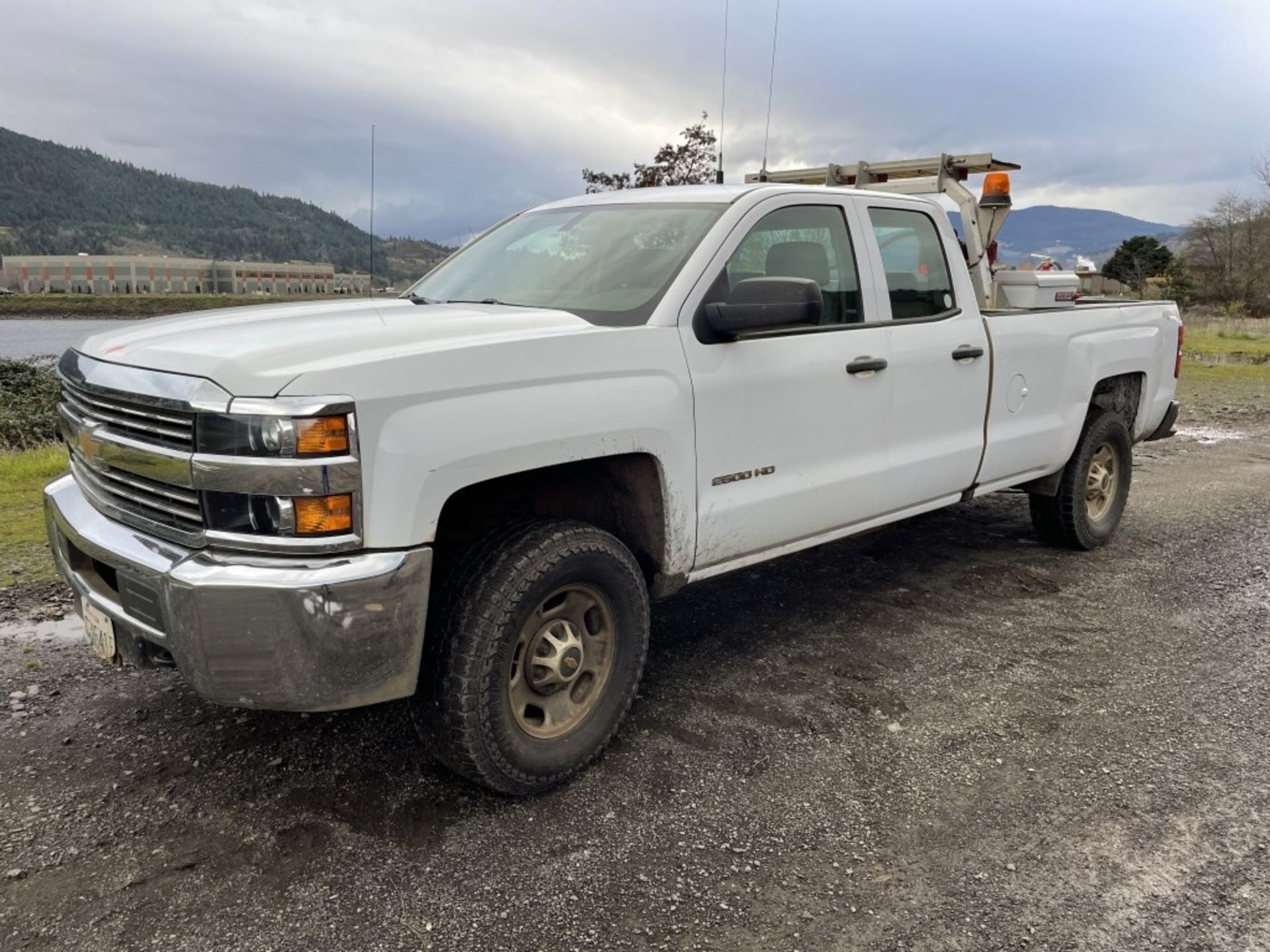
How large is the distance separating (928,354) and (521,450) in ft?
7.54

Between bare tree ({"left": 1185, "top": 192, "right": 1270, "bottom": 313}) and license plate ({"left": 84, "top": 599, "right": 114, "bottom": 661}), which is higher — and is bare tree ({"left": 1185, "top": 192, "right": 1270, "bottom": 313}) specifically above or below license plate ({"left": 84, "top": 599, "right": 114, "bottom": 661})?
above

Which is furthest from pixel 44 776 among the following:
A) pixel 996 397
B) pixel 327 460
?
pixel 996 397

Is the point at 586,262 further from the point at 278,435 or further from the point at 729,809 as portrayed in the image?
the point at 729,809

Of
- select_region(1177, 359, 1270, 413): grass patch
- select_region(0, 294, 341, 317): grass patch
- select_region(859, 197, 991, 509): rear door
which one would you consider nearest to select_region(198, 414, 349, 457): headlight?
select_region(859, 197, 991, 509): rear door

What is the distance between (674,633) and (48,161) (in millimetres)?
82445

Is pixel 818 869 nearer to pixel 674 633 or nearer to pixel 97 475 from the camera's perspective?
pixel 674 633

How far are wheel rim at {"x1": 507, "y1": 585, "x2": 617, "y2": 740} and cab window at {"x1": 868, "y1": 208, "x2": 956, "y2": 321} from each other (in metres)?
2.06

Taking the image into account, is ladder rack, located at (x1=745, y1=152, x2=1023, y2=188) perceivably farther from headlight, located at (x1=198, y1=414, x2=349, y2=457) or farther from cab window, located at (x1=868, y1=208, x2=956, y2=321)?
headlight, located at (x1=198, y1=414, x2=349, y2=457)

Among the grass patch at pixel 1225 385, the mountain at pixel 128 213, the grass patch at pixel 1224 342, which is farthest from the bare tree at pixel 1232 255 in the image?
the mountain at pixel 128 213

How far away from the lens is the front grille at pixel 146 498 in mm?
2482

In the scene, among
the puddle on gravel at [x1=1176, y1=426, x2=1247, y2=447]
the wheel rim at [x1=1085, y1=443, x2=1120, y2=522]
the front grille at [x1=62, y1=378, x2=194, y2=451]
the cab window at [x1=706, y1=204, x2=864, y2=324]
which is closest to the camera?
the front grille at [x1=62, y1=378, x2=194, y2=451]

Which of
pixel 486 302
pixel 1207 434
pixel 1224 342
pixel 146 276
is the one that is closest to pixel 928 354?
pixel 486 302

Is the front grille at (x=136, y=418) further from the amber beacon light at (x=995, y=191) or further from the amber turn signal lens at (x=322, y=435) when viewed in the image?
the amber beacon light at (x=995, y=191)

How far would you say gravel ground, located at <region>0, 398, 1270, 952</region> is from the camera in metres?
2.34
